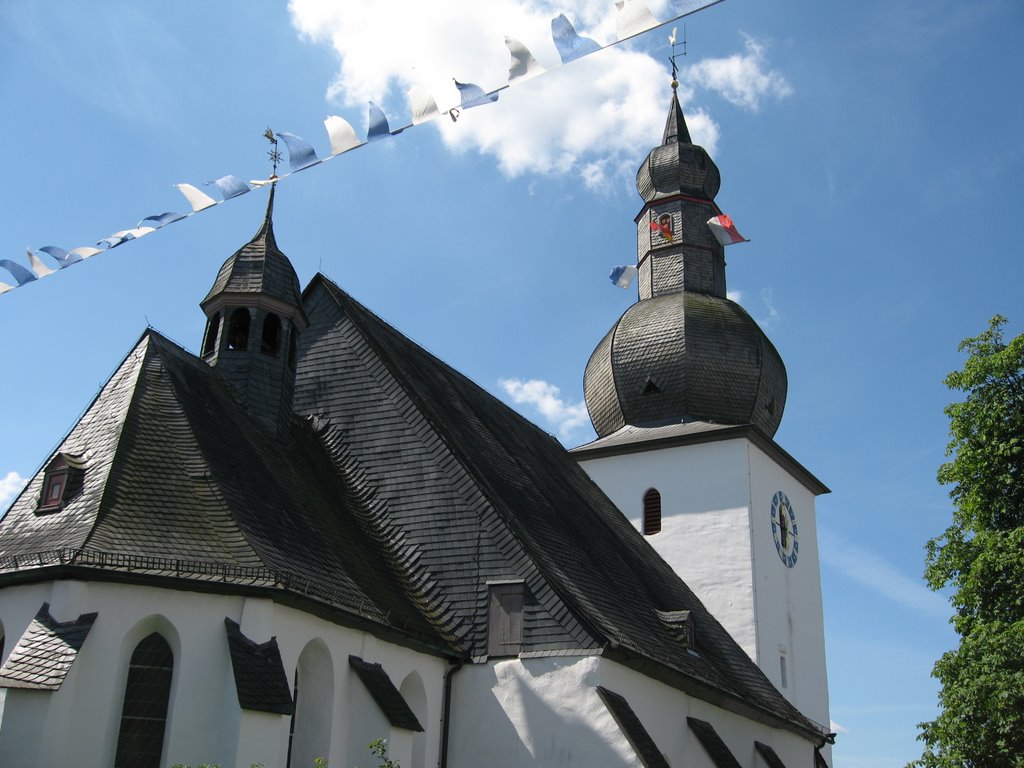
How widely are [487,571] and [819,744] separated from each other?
10.4 m

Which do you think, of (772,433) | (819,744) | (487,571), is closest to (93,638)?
(487,571)

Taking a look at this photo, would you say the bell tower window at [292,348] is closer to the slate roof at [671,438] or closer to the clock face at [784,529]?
the slate roof at [671,438]

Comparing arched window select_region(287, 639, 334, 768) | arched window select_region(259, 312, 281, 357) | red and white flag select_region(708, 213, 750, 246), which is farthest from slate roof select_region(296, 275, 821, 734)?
red and white flag select_region(708, 213, 750, 246)

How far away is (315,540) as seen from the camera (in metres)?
14.5

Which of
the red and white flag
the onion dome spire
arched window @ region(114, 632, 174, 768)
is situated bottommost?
arched window @ region(114, 632, 174, 768)

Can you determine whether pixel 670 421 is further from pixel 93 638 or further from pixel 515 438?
pixel 93 638

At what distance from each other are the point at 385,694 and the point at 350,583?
1.40 m

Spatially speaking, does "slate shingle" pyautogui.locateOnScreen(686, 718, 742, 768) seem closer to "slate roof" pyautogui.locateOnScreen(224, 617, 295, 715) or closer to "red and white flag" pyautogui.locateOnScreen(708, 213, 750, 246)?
"slate roof" pyautogui.locateOnScreen(224, 617, 295, 715)

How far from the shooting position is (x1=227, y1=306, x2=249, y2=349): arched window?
17.7 metres

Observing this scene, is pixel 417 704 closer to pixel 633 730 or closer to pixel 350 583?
pixel 350 583

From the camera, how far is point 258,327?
17.5 metres

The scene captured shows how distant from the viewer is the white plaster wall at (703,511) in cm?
2394

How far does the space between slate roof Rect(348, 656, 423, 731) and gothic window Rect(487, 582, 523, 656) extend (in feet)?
5.60

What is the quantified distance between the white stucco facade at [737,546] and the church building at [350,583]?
0.23 ft
